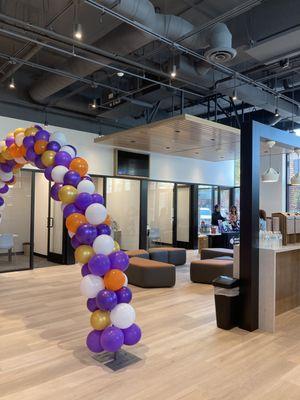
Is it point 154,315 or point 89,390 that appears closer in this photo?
point 89,390

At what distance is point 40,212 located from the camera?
32.0 feet

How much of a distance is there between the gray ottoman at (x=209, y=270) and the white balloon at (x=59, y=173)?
4100 millimetres

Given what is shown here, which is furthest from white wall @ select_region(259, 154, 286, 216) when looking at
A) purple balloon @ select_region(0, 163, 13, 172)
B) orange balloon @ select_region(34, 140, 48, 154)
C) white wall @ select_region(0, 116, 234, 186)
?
orange balloon @ select_region(34, 140, 48, 154)

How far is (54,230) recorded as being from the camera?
30.7 ft

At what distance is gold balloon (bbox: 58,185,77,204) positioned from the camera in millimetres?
3584

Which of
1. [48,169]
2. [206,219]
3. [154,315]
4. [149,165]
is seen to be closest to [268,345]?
[154,315]

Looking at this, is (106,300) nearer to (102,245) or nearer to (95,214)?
(102,245)

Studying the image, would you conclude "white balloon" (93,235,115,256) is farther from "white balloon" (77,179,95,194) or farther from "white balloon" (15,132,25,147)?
"white balloon" (15,132,25,147)

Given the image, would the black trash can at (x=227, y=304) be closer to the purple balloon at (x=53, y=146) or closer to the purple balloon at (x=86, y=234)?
the purple balloon at (x=86, y=234)

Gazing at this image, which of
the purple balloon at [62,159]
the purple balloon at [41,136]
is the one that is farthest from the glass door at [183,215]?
the purple balloon at [62,159]

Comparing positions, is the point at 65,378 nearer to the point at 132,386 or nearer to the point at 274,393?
the point at 132,386

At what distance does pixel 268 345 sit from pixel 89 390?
211 cm

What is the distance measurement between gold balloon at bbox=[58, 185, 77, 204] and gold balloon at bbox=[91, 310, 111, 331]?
1.22 m

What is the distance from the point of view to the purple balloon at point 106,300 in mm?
3229
